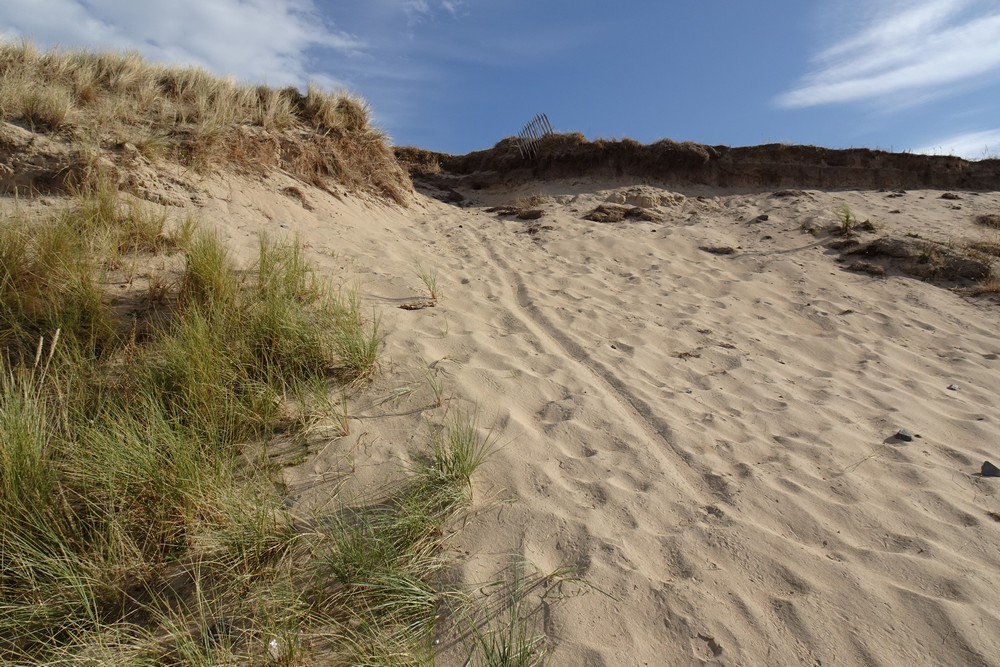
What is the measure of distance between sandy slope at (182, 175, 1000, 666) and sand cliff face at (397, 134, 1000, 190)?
490 centimetres

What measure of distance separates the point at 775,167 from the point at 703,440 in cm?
963

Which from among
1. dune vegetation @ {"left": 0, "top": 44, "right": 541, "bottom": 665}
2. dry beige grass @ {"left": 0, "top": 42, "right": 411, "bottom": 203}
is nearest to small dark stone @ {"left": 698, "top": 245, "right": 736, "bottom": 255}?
dry beige grass @ {"left": 0, "top": 42, "right": 411, "bottom": 203}

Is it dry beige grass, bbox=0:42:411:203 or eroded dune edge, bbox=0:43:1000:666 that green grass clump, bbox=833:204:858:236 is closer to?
eroded dune edge, bbox=0:43:1000:666

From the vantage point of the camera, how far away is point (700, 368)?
4.08m

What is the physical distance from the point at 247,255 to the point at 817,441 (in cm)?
422

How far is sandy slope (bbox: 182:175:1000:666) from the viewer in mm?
1948

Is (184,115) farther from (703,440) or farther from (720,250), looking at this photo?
(720,250)

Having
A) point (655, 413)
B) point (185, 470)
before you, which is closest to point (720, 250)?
point (655, 413)

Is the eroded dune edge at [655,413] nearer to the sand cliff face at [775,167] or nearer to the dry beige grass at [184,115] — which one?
the dry beige grass at [184,115]

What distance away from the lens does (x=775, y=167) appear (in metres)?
10.8

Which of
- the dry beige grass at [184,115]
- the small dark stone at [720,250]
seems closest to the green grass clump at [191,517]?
the dry beige grass at [184,115]

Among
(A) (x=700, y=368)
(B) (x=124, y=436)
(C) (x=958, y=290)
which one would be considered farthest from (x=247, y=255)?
(C) (x=958, y=290)

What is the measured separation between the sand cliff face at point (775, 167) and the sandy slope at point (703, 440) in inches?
193

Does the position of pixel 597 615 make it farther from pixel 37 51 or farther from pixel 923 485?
pixel 37 51
